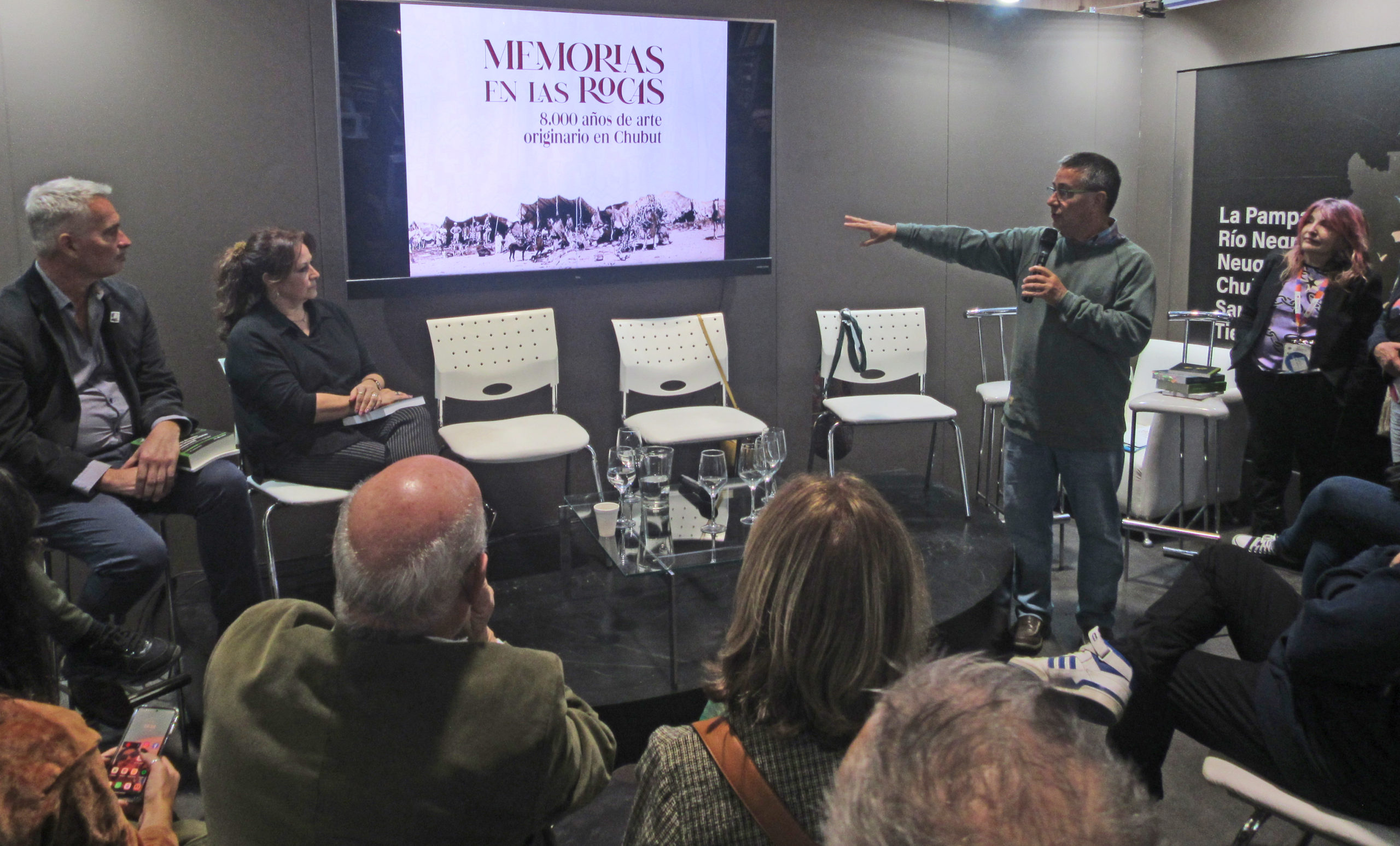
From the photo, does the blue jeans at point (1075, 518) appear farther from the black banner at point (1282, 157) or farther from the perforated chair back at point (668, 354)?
the black banner at point (1282, 157)

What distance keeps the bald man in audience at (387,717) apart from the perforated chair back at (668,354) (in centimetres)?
318

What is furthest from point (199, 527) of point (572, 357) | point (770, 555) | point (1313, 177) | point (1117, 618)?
point (1313, 177)

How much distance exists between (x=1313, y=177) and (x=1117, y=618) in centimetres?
249

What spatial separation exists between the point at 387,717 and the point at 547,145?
3.43 metres

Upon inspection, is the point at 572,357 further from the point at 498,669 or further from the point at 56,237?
the point at 498,669

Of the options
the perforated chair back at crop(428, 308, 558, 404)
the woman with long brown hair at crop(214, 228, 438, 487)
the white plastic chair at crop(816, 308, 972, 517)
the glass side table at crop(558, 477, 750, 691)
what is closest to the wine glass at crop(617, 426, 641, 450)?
the glass side table at crop(558, 477, 750, 691)

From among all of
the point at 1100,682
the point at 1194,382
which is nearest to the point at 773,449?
the point at 1100,682

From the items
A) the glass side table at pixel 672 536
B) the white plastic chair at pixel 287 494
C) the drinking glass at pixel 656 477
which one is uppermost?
the drinking glass at pixel 656 477

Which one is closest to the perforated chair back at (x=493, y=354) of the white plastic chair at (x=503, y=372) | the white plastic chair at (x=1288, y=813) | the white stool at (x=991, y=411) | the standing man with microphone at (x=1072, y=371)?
the white plastic chair at (x=503, y=372)

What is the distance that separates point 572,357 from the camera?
4719 millimetres

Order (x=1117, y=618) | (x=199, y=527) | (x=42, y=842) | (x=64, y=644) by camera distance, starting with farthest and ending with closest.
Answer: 1. (x=1117, y=618)
2. (x=199, y=527)
3. (x=64, y=644)
4. (x=42, y=842)

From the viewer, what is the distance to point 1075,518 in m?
3.53

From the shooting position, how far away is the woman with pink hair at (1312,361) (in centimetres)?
421

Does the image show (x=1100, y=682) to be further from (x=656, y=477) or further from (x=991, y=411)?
(x=991, y=411)
